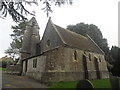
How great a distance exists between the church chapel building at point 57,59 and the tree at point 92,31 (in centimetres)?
1425

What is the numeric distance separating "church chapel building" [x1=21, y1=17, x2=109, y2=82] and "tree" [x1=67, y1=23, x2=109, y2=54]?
1425cm

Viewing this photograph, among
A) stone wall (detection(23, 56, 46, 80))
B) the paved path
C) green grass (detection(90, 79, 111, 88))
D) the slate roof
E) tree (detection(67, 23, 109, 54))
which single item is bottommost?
green grass (detection(90, 79, 111, 88))

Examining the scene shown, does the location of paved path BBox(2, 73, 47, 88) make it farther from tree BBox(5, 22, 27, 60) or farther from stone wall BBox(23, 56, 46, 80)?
tree BBox(5, 22, 27, 60)

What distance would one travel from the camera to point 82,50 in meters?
25.3

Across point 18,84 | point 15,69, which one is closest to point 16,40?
point 15,69

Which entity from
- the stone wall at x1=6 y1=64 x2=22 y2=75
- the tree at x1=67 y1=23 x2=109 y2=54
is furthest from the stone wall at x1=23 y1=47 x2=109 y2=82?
the tree at x1=67 y1=23 x2=109 y2=54

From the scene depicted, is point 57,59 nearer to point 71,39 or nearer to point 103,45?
point 71,39

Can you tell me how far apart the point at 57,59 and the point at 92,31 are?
30.8 m

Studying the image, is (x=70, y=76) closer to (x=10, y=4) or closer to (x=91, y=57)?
(x=91, y=57)

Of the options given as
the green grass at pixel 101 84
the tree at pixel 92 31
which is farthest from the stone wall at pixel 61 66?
the tree at pixel 92 31

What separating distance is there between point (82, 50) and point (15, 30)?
3234cm

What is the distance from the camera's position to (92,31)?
4722 cm

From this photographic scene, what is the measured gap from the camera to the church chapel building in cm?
1912

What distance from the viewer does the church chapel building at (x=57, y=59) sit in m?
19.1
